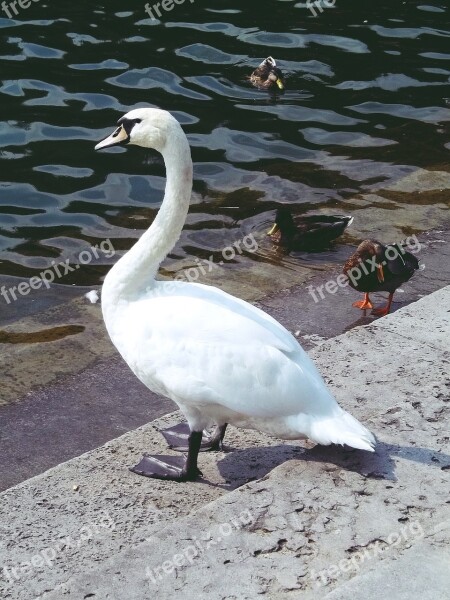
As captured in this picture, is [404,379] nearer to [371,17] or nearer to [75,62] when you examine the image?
[75,62]

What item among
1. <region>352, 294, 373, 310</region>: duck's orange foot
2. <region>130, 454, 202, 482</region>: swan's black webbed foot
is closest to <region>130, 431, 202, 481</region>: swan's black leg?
<region>130, 454, 202, 482</region>: swan's black webbed foot

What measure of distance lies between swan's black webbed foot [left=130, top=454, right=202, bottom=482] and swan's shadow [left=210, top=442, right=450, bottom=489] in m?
0.17

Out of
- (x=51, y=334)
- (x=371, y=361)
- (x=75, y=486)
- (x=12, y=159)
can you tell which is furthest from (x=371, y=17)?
(x=75, y=486)

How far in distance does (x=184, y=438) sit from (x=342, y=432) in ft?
3.62

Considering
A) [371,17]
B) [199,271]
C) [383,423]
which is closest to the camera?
[383,423]

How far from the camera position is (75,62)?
12609 mm

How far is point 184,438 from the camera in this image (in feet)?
16.6

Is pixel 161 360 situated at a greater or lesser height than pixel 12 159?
greater

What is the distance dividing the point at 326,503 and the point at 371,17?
12062 millimetres

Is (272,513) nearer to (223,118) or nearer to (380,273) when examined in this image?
(380,273)

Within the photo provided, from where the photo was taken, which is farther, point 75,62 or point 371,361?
point 75,62

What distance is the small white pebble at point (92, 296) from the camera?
7735 mm

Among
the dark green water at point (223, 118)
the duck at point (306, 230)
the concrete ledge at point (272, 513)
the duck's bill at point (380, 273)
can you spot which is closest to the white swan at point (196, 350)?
the concrete ledge at point (272, 513)

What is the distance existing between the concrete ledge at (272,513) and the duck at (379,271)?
1.99 metres
